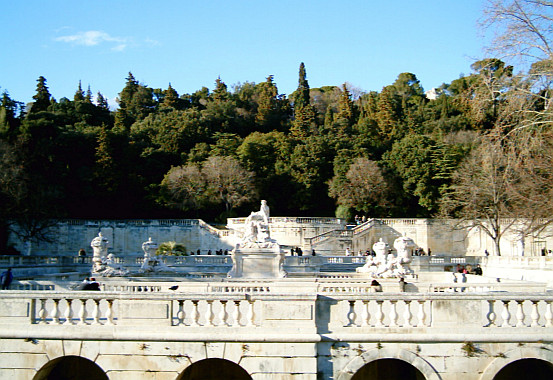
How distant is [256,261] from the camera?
981 inches

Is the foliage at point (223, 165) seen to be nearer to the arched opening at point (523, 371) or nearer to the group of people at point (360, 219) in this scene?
the group of people at point (360, 219)

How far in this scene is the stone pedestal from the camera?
24.8 meters

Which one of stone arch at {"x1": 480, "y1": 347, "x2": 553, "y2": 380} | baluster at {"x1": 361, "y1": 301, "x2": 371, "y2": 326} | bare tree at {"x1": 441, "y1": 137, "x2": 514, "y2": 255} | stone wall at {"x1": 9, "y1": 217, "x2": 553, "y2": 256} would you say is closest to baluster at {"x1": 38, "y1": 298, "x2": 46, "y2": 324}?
baluster at {"x1": 361, "y1": 301, "x2": 371, "y2": 326}

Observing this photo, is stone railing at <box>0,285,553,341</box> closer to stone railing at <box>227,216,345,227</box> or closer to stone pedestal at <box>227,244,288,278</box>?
stone pedestal at <box>227,244,288,278</box>

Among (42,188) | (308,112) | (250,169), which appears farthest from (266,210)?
(308,112)

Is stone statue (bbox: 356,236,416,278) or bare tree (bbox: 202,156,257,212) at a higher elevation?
bare tree (bbox: 202,156,257,212)

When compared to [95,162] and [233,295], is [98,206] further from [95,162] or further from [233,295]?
[233,295]

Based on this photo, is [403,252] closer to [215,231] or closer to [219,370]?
[219,370]

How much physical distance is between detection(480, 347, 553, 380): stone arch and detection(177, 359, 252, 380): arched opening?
391cm

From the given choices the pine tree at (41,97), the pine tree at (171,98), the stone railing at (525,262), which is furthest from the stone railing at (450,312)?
the pine tree at (171,98)

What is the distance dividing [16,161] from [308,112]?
29904 millimetres

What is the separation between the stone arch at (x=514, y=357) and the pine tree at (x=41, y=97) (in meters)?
57.0

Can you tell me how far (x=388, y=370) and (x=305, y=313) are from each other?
2.56m

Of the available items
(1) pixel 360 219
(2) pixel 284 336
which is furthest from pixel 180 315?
(1) pixel 360 219
